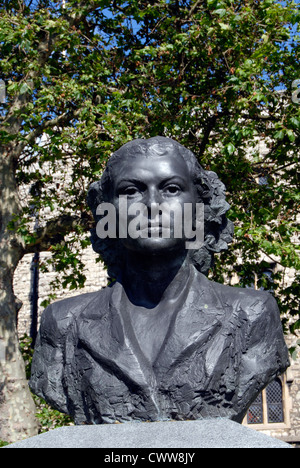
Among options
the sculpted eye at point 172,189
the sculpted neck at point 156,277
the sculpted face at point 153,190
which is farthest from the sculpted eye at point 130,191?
the sculpted neck at point 156,277

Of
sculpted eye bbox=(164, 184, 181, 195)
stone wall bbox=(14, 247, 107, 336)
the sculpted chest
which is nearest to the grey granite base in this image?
the sculpted chest

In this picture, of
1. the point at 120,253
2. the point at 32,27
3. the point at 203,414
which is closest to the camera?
the point at 203,414

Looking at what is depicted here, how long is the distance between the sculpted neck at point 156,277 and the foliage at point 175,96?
3.89 meters

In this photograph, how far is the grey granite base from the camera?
2.55 meters

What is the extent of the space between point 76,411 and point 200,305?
868 mm

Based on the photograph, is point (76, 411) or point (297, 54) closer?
point (76, 411)

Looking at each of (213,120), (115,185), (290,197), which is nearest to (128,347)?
(115,185)

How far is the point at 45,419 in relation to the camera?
8.73m

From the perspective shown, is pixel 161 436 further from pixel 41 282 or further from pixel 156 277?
pixel 41 282

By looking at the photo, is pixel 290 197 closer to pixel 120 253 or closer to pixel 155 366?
pixel 120 253

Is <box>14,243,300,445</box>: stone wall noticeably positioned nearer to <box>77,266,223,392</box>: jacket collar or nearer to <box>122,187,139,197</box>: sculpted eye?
<box>77,266,223,392</box>: jacket collar

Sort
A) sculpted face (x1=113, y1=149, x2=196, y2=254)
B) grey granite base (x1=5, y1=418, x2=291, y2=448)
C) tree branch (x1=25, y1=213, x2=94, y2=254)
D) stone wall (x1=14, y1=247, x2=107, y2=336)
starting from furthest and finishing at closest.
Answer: stone wall (x1=14, y1=247, x2=107, y2=336), tree branch (x1=25, y1=213, x2=94, y2=254), sculpted face (x1=113, y1=149, x2=196, y2=254), grey granite base (x1=5, y1=418, x2=291, y2=448)

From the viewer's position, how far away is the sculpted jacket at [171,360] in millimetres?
3018

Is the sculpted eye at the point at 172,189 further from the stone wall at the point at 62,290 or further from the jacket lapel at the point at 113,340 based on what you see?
the stone wall at the point at 62,290
